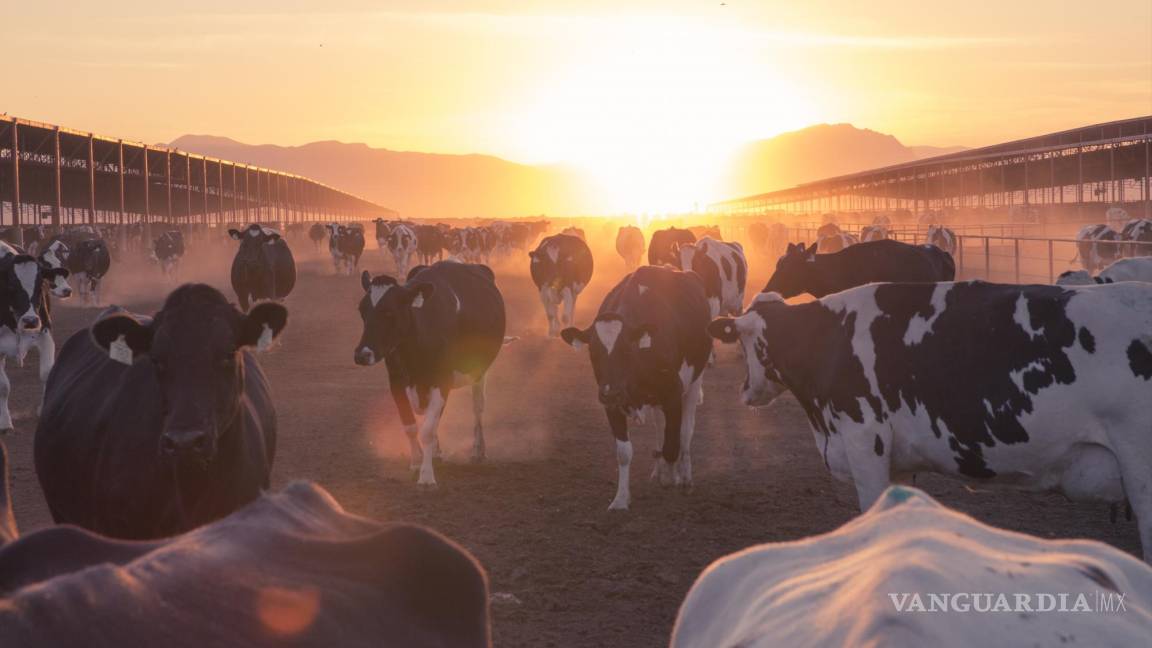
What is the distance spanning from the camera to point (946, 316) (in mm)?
7176

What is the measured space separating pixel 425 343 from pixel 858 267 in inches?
282

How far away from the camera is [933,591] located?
175 centimetres

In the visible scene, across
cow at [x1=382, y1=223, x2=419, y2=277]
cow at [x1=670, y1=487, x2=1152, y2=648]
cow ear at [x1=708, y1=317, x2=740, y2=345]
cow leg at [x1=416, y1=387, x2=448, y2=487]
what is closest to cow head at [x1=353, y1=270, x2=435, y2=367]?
cow leg at [x1=416, y1=387, x2=448, y2=487]

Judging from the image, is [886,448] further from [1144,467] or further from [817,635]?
[817,635]

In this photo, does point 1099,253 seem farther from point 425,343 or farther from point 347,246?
point 347,246

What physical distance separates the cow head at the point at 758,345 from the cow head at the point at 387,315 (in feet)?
10.3

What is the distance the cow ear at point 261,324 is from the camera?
206 inches

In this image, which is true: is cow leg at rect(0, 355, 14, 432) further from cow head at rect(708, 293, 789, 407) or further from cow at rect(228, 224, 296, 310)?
cow at rect(228, 224, 296, 310)

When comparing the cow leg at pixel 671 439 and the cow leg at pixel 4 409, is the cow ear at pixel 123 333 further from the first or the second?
the cow leg at pixel 4 409

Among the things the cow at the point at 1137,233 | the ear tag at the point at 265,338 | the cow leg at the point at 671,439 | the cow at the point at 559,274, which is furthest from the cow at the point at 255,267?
the cow at the point at 1137,233

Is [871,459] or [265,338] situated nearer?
[265,338]

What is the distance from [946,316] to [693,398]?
3732mm

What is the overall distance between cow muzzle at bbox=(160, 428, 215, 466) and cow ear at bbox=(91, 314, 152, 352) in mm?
Result: 676

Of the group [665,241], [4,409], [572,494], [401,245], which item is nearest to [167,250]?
[401,245]
